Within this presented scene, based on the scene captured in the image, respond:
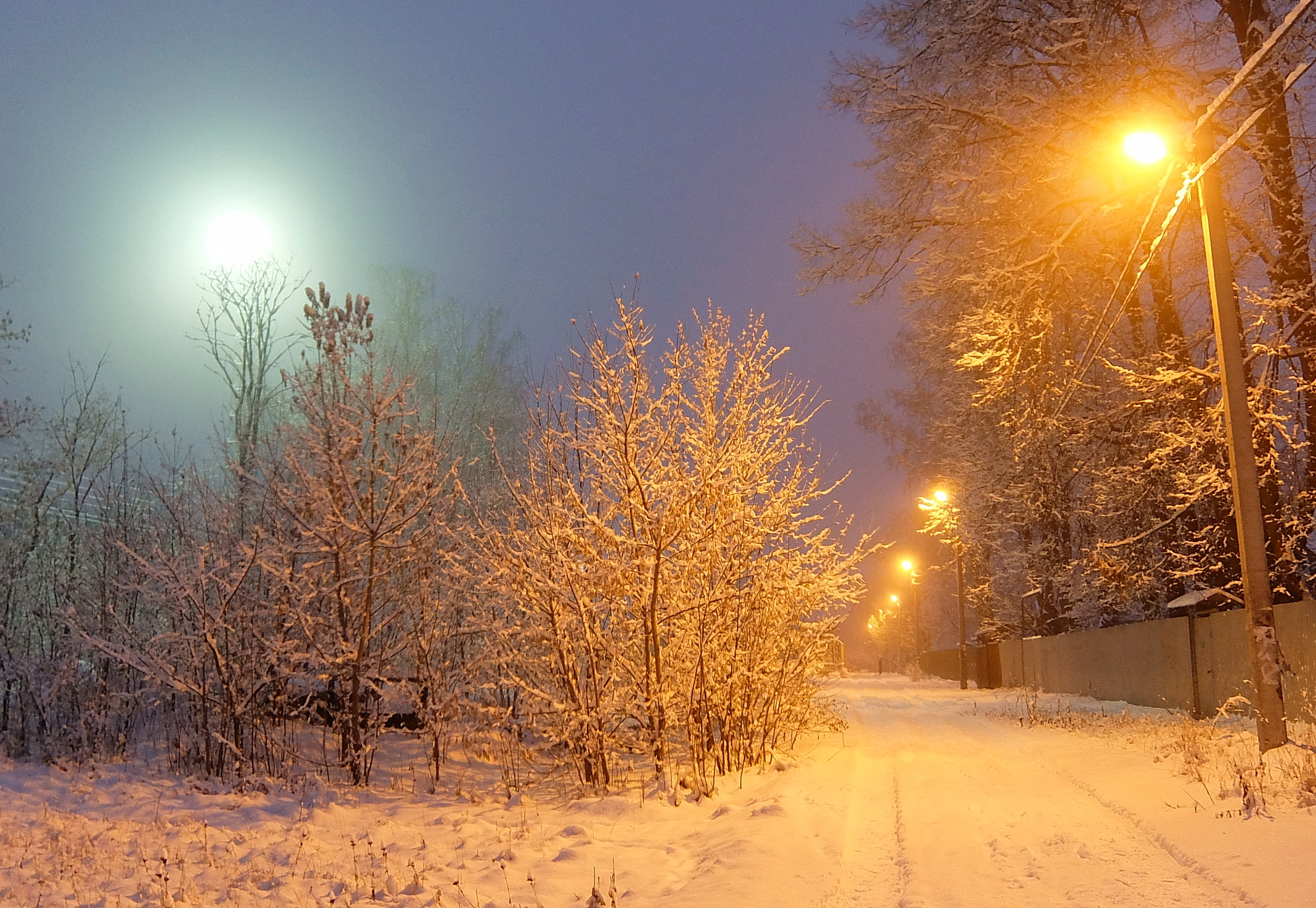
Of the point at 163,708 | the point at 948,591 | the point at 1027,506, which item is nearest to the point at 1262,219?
the point at 1027,506

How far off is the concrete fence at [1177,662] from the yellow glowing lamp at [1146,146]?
19.4 feet

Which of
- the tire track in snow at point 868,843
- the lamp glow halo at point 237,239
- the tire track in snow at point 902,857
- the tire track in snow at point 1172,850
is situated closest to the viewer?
the tire track in snow at point 1172,850

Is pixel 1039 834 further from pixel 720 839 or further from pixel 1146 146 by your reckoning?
pixel 1146 146

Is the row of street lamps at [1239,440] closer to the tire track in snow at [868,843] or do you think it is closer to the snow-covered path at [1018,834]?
the snow-covered path at [1018,834]

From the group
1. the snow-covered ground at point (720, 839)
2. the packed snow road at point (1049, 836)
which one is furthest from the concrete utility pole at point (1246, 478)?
the packed snow road at point (1049, 836)

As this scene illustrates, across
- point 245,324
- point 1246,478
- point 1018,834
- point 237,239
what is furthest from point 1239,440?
point 237,239

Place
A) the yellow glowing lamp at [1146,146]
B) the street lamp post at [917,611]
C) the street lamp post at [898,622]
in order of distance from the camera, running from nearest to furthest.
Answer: the yellow glowing lamp at [1146,146], the street lamp post at [917,611], the street lamp post at [898,622]

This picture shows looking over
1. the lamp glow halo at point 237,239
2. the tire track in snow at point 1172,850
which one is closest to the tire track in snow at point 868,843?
the tire track in snow at point 1172,850

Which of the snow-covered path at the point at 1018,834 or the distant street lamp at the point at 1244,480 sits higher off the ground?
the distant street lamp at the point at 1244,480

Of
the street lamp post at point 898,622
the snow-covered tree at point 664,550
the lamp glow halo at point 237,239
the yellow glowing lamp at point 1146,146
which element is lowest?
the street lamp post at point 898,622

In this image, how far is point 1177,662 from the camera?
49.9 feet

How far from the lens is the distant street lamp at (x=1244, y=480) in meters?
7.88

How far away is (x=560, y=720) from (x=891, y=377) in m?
32.3

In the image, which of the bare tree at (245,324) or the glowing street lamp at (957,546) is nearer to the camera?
the bare tree at (245,324)
